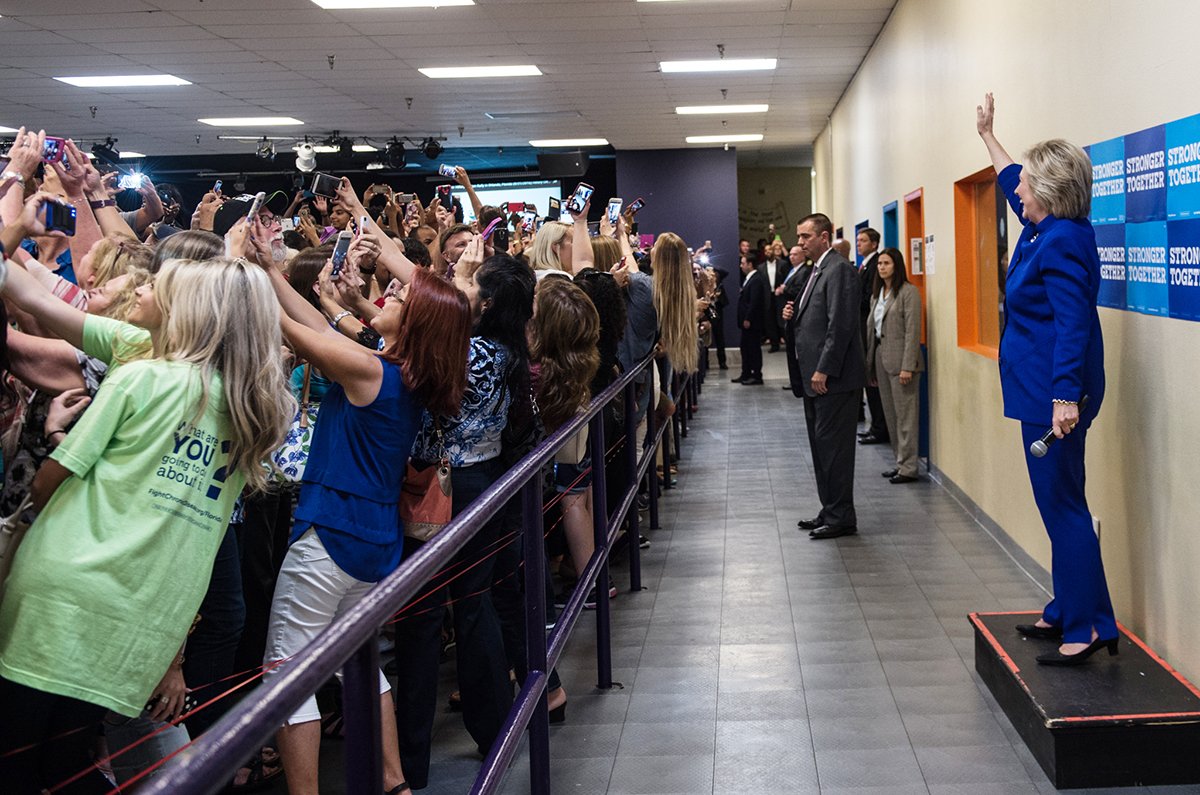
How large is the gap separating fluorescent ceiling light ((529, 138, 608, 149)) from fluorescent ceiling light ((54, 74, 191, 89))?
6681 millimetres

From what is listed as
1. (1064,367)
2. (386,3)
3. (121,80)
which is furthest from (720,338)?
(1064,367)

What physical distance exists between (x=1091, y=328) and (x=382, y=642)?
8.46 ft

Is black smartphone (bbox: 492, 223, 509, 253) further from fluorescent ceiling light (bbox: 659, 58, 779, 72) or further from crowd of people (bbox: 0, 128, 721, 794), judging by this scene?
fluorescent ceiling light (bbox: 659, 58, 779, 72)

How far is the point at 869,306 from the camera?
8633 mm

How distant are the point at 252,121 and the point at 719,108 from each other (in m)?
5.82

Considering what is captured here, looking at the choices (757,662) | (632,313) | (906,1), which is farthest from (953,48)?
(757,662)

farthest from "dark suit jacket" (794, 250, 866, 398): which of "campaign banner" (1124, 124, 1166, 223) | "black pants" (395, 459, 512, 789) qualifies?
"black pants" (395, 459, 512, 789)

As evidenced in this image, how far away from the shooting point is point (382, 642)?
4117 mm

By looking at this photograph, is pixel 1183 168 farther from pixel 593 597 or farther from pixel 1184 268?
pixel 593 597

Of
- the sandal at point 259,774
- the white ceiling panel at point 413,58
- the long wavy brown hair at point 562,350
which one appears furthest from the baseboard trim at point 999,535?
the white ceiling panel at point 413,58

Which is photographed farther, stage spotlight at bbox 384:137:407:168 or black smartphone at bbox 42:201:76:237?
stage spotlight at bbox 384:137:407:168

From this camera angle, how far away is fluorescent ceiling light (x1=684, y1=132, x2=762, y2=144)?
1680 cm

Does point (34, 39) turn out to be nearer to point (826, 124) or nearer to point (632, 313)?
point (632, 313)

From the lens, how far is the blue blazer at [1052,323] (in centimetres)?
325
